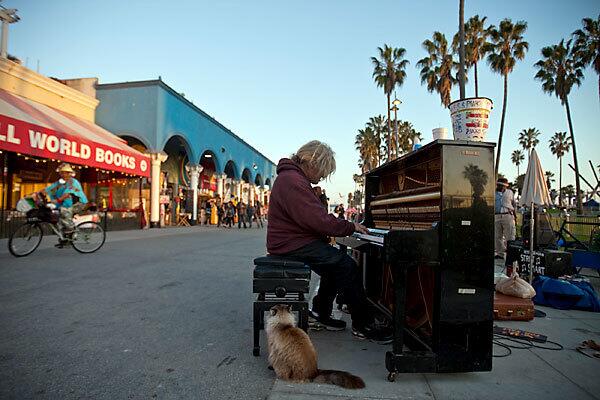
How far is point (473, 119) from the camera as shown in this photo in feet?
8.83

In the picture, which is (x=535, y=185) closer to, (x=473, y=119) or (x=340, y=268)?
(x=473, y=119)

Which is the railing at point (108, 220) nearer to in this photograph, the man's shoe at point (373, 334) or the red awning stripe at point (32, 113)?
the red awning stripe at point (32, 113)

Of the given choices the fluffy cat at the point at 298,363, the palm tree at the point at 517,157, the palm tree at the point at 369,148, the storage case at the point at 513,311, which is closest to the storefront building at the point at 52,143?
the fluffy cat at the point at 298,363

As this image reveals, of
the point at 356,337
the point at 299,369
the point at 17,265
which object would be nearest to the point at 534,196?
the point at 356,337

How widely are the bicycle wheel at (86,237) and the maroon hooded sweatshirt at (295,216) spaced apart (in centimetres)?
689

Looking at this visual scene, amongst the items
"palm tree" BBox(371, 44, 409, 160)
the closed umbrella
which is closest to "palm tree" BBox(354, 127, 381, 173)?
"palm tree" BBox(371, 44, 409, 160)

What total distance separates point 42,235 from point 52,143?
5.32 metres

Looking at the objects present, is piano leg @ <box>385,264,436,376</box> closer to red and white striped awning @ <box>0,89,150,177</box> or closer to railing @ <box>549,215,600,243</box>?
railing @ <box>549,215,600,243</box>

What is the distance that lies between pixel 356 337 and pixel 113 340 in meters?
2.22

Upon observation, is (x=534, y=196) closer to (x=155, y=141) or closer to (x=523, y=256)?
(x=523, y=256)

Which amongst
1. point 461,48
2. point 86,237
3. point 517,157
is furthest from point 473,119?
point 517,157

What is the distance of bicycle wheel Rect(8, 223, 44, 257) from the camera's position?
7.27 meters

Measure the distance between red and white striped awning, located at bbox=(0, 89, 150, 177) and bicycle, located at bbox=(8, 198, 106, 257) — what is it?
13.7 feet

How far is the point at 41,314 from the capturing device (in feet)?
12.2
